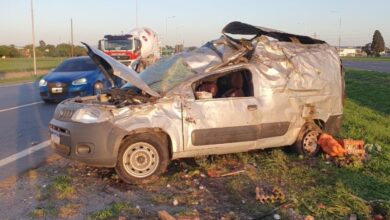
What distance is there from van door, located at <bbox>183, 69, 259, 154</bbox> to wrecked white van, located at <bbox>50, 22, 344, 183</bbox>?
0.5 inches

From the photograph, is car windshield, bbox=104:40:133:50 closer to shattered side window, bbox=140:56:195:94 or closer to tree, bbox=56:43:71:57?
shattered side window, bbox=140:56:195:94

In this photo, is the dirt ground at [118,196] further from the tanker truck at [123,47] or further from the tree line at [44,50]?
the tree line at [44,50]

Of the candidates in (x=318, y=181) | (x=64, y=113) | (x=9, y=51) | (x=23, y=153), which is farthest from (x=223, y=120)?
(x=9, y=51)

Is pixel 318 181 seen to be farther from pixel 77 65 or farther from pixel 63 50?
pixel 63 50

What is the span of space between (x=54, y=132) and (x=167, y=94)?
164cm

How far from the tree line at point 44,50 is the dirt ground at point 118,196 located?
224ft

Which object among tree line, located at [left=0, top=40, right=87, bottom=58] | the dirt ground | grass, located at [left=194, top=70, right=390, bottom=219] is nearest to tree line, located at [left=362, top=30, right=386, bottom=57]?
tree line, located at [left=0, top=40, right=87, bottom=58]

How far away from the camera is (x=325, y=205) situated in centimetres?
495

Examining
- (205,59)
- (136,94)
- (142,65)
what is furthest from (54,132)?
(142,65)

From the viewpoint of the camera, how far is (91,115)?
586 centimetres

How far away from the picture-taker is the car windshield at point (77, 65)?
1602cm

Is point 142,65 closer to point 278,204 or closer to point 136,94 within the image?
point 136,94

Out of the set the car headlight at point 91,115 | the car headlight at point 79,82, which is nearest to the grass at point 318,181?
the car headlight at point 91,115

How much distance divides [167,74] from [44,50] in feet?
331
